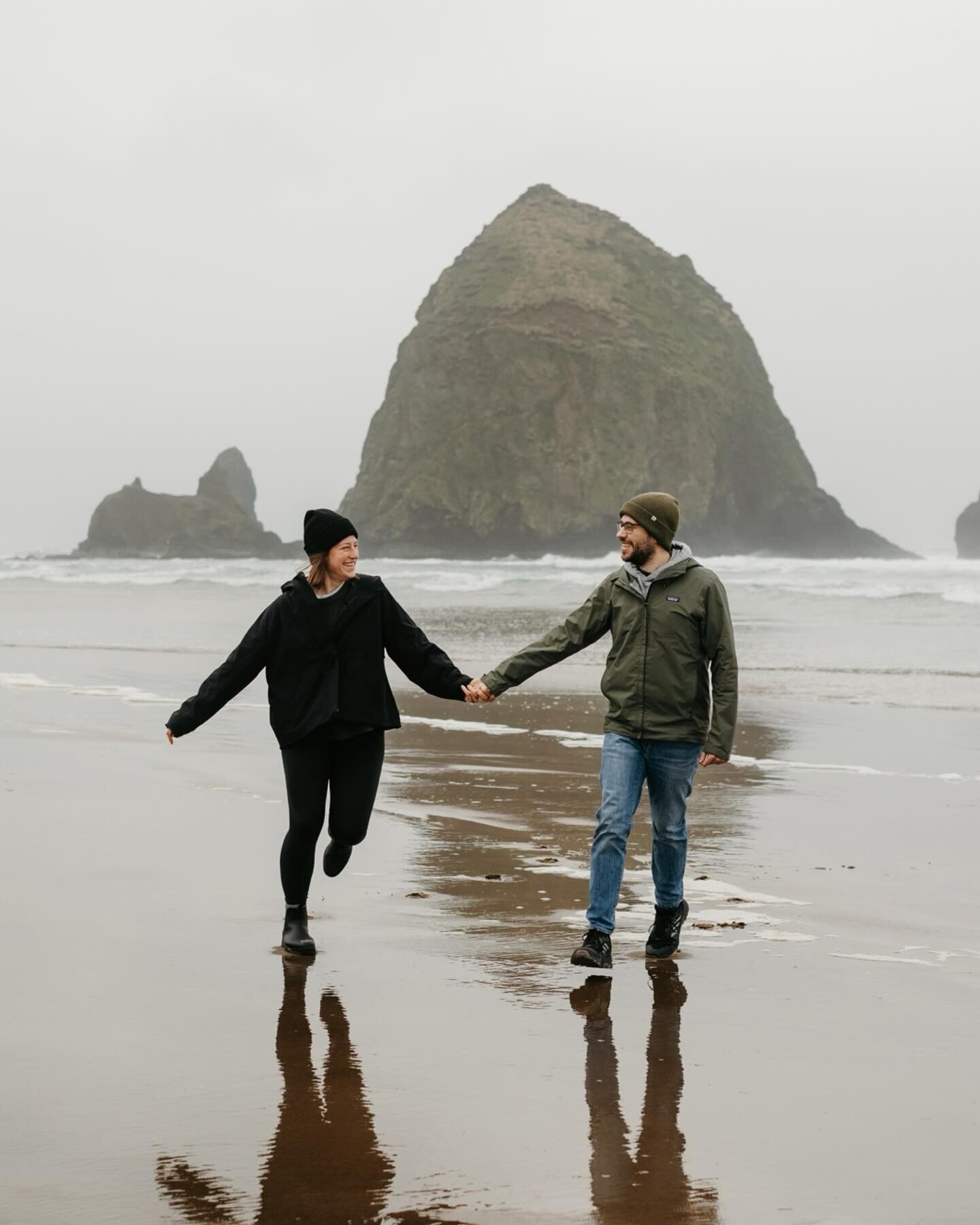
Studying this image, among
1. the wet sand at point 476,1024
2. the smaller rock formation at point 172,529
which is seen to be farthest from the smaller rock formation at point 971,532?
the wet sand at point 476,1024

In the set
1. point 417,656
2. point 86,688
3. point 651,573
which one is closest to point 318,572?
point 417,656

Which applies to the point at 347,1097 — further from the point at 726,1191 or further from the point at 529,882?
the point at 529,882

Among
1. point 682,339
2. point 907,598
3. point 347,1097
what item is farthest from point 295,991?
point 682,339

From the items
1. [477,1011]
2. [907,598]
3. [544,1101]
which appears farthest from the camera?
[907,598]

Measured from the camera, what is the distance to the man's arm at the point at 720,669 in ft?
17.5

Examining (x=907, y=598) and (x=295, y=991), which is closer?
(x=295, y=991)

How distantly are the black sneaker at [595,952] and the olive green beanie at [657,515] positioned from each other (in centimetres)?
149

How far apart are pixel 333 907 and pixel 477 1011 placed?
1.62 meters

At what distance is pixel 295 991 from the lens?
475 cm

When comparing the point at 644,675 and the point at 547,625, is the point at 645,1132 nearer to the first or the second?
the point at 644,675

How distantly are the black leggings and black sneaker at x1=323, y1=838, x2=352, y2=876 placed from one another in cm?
7

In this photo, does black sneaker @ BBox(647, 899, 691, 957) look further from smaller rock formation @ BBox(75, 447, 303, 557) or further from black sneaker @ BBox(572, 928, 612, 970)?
smaller rock formation @ BBox(75, 447, 303, 557)

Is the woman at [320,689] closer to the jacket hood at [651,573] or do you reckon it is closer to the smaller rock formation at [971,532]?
the jacket hood at [651,573]

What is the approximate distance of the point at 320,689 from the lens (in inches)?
212
